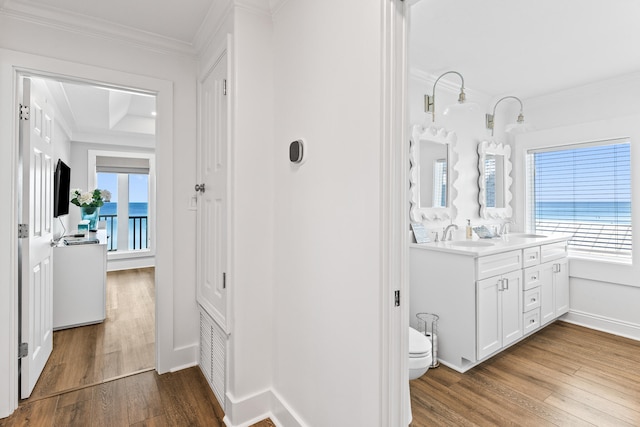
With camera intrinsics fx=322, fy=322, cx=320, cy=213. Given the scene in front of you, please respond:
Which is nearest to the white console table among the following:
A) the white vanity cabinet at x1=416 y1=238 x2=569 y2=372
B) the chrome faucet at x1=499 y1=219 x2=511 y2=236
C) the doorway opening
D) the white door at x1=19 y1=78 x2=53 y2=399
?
the doorway opening

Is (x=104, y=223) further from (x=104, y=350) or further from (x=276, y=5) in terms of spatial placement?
(x=276, y=5)

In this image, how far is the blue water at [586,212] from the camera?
316 centimetres

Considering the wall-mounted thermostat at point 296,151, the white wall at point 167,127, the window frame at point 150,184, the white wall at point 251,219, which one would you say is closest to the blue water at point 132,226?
the window frame at point 150,184

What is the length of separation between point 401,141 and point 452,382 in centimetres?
189

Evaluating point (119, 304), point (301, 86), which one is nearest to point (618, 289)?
point (301, 86)

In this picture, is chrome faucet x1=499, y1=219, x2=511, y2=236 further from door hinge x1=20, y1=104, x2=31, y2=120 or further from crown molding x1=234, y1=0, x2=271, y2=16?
door hinge x1=20, y1=104, x2=31, y2=120

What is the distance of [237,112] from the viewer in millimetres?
1729

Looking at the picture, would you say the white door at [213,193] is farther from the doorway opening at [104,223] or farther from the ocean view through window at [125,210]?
the ocean view through window at [125,210]

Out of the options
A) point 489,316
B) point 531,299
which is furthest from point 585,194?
point 489,316

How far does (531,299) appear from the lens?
283 cm

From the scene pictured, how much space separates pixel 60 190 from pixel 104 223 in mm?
2570

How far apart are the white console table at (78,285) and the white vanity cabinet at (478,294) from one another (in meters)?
3.10

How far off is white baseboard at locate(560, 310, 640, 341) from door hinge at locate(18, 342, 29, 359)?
4651 mm

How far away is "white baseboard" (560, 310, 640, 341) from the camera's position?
301 centimetres
